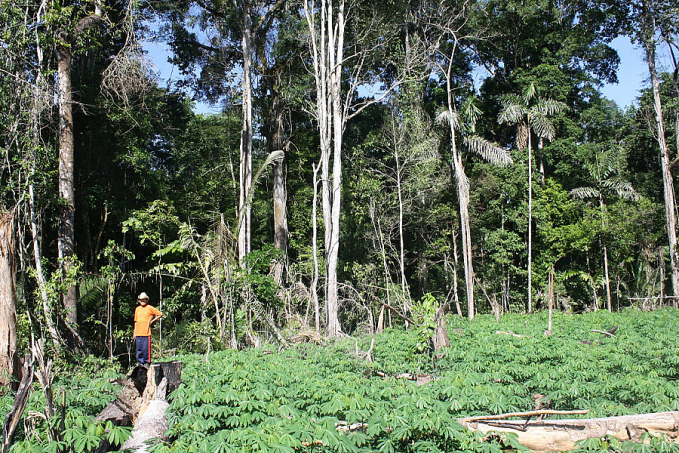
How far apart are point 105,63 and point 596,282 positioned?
61.9ft

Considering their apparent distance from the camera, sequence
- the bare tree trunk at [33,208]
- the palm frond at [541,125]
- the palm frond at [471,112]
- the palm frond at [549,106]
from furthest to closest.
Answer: the palm frond at [549,106] < the palm frond at [541,125] < the palm frond at [471,112] < the bare tree trunk at [33,208]

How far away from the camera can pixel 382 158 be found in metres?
21.1

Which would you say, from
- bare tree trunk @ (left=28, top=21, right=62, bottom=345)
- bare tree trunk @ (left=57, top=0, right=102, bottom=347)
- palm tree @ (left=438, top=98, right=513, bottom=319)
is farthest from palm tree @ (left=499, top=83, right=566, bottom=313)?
bare tree trunk @ (left=28, top=21, right=62, bottom=345)

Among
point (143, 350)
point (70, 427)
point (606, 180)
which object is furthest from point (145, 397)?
point (606, 180)

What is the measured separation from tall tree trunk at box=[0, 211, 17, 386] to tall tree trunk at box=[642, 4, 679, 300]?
2039 centimetres

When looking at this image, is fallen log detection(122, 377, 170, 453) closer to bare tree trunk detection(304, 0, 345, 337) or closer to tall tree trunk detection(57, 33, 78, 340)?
tall tree trunk detection(57, 33, 78, 340)

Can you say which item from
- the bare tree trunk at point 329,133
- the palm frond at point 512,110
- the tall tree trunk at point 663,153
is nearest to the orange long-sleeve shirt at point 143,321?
the bare tree trunk at point 329,133

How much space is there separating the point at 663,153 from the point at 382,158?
1087cm

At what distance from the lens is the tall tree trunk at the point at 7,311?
7016mm

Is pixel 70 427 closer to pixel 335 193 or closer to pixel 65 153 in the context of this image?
pixel 65 153

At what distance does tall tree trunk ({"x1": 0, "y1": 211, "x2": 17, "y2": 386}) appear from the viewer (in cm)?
702

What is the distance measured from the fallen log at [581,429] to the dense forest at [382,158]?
7928 mm

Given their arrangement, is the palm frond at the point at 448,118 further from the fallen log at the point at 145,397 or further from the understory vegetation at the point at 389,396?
the fallen log at the point at 145,397

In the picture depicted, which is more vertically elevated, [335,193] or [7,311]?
[335,193]
